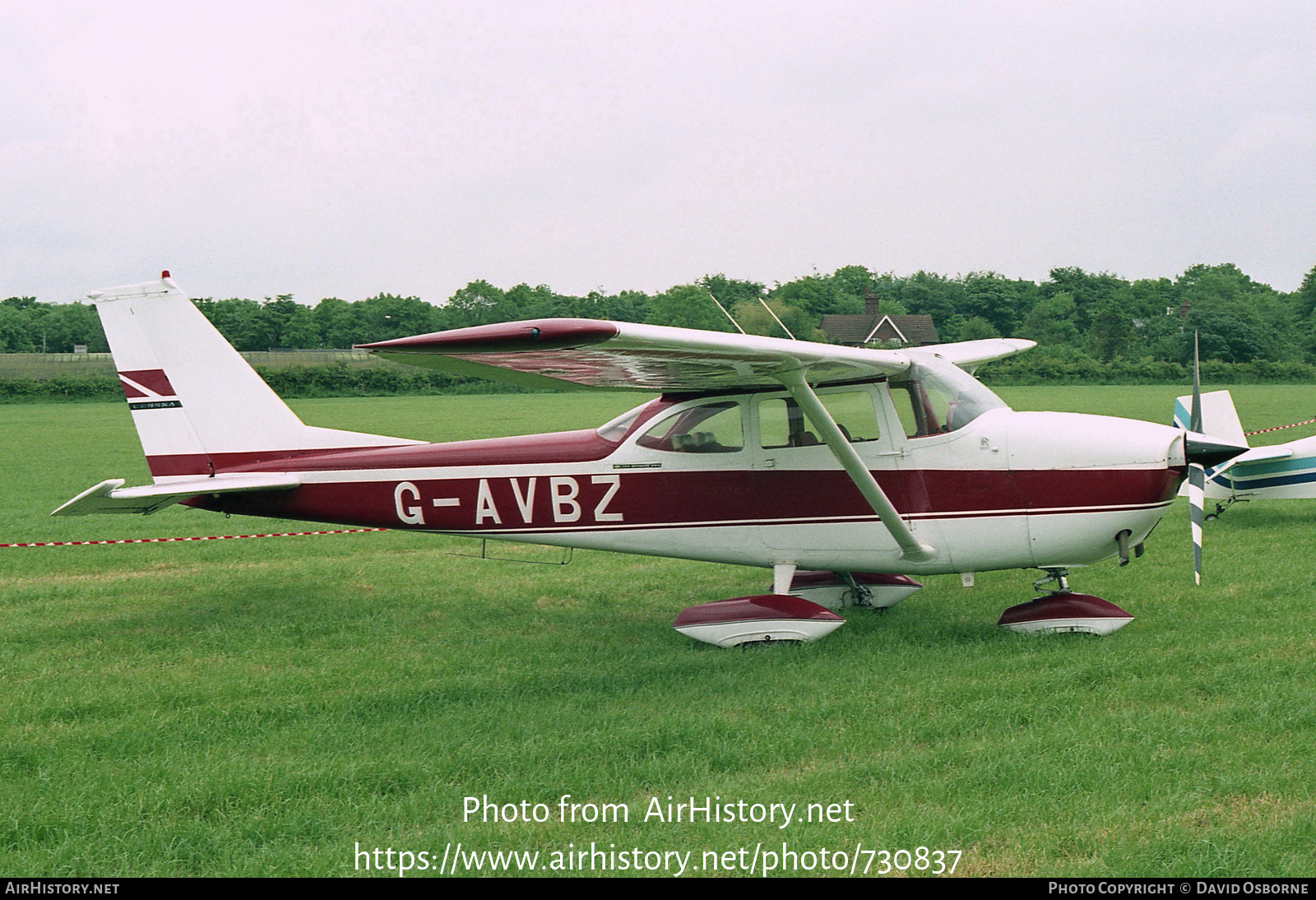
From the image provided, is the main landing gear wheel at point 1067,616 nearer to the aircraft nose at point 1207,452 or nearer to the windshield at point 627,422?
the aircraft nose at point 1207,452

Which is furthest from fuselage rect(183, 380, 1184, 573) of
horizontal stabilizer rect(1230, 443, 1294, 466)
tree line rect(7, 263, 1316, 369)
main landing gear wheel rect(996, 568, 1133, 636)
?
tree line rect(7, 263, 1316, 369)

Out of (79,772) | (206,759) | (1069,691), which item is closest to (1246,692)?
(1069,691)

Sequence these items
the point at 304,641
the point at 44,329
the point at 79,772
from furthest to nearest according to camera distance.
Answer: the point at 44,329, the point at 304,641, the point at 79,772

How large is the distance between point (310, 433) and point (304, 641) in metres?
1.76

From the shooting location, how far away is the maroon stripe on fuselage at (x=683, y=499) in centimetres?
645

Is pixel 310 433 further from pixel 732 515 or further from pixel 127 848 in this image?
pixel 127 848

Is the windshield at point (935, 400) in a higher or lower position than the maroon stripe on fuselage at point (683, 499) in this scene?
higher

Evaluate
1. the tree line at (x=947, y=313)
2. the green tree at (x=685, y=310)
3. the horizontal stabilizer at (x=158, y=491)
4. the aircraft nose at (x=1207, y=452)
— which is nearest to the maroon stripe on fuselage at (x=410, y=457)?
the horizontal stabilizer at (x=158, y=491)

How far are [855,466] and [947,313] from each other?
3260 inches

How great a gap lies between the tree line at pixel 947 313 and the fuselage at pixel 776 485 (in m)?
55.7

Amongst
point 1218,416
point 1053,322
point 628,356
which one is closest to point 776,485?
point 628,356

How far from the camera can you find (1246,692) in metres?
5.28

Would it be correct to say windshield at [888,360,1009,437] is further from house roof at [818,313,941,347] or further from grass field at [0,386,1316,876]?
house roof at [818,313,941,347]

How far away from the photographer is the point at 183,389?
7719mm
